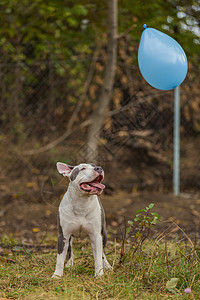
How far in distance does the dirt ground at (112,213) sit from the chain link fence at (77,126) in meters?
0.27

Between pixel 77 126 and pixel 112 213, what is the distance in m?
1.73

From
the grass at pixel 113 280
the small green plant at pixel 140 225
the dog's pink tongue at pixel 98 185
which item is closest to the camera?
the grass at pixel 113 280

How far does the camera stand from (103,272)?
2.85m

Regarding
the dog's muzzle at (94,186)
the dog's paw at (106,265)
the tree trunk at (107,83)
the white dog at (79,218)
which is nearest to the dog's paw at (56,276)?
the white dog at (79,218)

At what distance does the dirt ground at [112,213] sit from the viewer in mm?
4773

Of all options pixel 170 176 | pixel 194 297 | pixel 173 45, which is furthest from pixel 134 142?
pixel 194 297

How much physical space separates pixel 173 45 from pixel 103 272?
184cm

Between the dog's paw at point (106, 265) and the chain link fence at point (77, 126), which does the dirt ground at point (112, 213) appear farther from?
the dog's paw at point (106, 265)

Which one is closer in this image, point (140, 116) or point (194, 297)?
point (194, 297)

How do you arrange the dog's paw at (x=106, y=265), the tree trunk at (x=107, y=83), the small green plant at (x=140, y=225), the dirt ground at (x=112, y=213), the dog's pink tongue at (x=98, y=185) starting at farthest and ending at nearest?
the tree trunk at (x=107, y=83) < the dirt ground at (x=112, y=213) < the dog's paw at (x=106, y=265) < the small green plant at (x=140, y=225) < the dog's pink tongue at (x=98, y=185)

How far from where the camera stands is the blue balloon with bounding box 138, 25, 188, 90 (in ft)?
9.58

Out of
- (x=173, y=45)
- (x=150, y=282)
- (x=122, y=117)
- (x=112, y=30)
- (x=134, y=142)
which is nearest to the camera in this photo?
(x=150, y=282)

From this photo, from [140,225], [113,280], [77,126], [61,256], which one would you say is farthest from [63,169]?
[77,126]

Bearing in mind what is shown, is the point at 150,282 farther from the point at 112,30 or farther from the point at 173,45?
the point at 112,30
